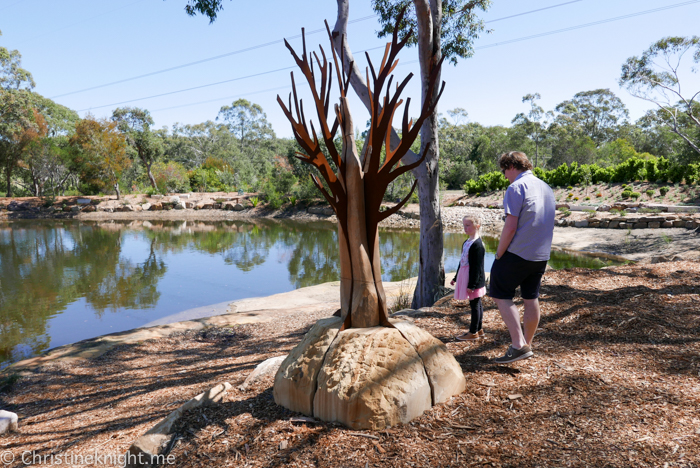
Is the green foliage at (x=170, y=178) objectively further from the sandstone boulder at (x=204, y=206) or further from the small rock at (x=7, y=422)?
the small rock at (x=7, y=422)

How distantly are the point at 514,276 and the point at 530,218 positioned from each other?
1.32ft

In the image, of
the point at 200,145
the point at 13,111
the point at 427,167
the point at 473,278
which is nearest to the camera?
the point at 473,278

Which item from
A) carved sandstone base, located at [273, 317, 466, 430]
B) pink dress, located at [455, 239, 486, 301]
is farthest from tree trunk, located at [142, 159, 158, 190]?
carved sandstone base, located at [273, 317, 466, 430]

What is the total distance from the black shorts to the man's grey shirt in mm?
48

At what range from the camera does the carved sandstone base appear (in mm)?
2232

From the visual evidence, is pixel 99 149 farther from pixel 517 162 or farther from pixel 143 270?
pixel 517 162

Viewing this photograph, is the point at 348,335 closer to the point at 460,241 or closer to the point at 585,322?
the point at 585,322

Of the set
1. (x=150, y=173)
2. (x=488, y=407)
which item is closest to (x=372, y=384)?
(x=488, y=407)

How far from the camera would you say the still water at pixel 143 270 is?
7.98 metres

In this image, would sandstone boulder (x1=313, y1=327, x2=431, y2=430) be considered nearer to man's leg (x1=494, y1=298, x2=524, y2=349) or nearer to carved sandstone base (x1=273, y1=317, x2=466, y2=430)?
carved sandstone base (x1=273, y1=317, x2=466, y2=430)

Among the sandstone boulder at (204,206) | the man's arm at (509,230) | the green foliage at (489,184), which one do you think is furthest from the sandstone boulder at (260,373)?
the sandstone boulder at (204,206)

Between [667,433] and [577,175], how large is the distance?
24466 mm

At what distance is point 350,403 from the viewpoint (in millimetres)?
2225

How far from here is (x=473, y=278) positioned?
12.0 ft
